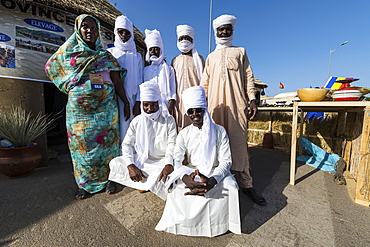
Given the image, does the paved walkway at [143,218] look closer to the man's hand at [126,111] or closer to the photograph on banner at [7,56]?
the man's hand at [126,111]

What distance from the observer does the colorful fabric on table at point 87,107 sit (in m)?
2.21

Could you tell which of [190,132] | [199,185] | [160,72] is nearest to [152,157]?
[190,132]

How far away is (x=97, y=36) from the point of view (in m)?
2.36

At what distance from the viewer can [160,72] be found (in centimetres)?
278

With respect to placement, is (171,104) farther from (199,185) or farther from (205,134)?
(199,185)

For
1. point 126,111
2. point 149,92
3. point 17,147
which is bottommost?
point 17,147

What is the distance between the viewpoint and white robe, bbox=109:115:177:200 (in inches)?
77.4

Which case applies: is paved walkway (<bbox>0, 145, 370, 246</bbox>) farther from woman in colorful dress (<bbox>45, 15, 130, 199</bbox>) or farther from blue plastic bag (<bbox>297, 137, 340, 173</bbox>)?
blue plastic bag (<bbox>297, 137, 340, 173</bbox>)

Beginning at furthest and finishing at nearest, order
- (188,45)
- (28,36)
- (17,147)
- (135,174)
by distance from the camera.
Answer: (28,36)
(17,147)
(188,45)
(135,174)

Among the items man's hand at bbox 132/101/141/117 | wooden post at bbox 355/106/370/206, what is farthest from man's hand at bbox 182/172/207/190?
wooden post at bbox 355/106/370/206

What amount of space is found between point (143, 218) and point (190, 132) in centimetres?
110

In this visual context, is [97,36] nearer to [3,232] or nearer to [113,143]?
[113,143]

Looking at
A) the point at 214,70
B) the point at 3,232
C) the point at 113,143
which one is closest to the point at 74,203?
the point at 3,232

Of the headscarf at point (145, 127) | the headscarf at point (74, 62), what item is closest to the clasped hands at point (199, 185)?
the headscarf at point (145, 127)
